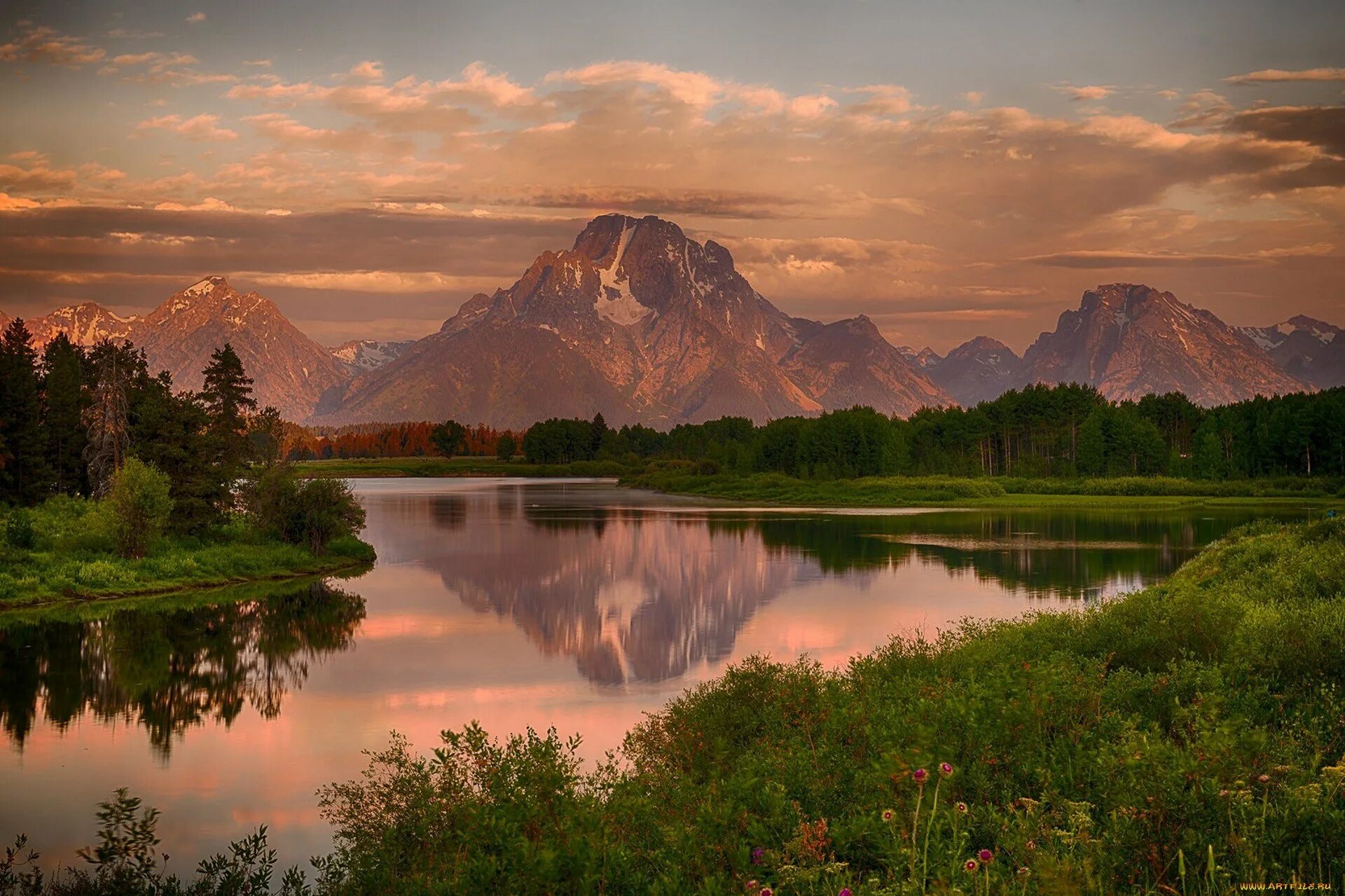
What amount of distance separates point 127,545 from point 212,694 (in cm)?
2400

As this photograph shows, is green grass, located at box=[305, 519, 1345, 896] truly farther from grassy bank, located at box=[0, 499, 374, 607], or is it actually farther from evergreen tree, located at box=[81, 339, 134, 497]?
evergreen tree, located at box=[81, 339, 134, 497]

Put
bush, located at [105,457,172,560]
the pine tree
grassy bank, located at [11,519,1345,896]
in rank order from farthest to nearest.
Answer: the pine tree → bush, located at [105,457,172,560] → grassy bank, located at [11,519,1345,896]

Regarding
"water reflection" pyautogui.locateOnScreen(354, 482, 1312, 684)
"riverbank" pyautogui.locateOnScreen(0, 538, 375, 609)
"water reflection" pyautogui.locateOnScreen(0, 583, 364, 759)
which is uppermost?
"riverbank" pyautogui.locateOnScreen(0, 538, 375, 609)

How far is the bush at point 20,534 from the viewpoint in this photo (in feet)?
157

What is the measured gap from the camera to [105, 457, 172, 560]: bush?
48312mm

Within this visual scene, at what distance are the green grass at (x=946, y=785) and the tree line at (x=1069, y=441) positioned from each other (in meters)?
129

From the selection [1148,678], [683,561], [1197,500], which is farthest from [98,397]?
[1197,500]

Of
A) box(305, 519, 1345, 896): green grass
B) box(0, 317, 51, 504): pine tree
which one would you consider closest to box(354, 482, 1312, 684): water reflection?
box(305, 519, 1345, 896): green grass

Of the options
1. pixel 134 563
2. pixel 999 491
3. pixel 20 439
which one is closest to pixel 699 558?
pixel 134 563

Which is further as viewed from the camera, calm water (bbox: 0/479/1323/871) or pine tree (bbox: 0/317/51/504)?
pine tree (bbox: 0/317/51/504)

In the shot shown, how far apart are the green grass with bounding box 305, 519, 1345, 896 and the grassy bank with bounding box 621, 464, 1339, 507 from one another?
334ft

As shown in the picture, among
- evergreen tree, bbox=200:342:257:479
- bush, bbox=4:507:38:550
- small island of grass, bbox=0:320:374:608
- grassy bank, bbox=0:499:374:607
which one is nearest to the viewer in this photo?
grassy bank, bbox=0:499:374:607

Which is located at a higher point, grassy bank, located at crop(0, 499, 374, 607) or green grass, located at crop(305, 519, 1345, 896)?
green grass, located at crop(305, 519, 1345, 896)

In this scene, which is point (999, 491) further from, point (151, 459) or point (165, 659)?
point (165, 659)
